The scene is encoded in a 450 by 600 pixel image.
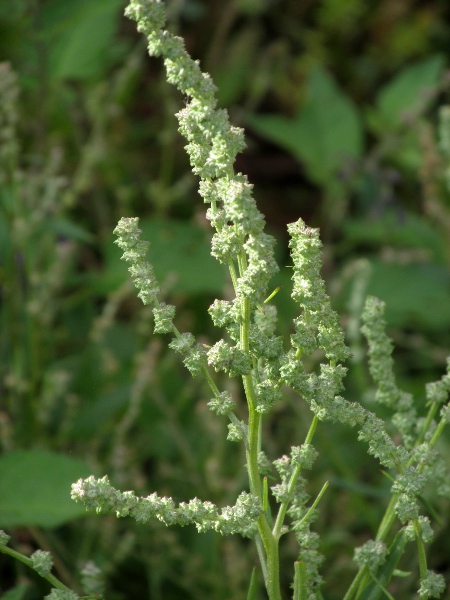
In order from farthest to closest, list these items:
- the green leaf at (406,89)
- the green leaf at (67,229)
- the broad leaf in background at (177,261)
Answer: the green leaf at (406,89) < the broad leaf in background at (177,261) < the green leaf at (67,229)

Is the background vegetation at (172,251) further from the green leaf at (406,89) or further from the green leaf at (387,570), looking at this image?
the green leaf at (387,570)

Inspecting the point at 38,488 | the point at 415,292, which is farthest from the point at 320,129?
the point at 38,488

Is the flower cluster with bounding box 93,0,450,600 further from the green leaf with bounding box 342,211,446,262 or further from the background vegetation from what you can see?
the green leaf with bounding box 342,211,446,262

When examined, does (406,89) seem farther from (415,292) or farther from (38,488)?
(38,488)

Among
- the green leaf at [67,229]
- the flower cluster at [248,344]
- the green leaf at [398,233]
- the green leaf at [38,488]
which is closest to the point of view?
→ the flower cluster at [248,344]

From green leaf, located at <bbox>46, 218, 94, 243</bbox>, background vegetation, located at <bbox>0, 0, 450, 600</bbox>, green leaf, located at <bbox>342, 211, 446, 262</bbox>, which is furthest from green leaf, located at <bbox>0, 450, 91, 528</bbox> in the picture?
green leaf, located at <bbox>342, 211, 446, 262</bbox>

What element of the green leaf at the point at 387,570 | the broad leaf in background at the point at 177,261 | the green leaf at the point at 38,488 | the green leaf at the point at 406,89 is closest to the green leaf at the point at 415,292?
the broad leaf in background at the point at 177,261

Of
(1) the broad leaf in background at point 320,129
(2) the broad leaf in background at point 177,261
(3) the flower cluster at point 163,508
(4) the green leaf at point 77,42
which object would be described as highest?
(1) the broad leaf in background at point 320,129

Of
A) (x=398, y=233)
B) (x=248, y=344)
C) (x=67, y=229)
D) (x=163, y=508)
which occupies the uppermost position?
(x=398, y=233)
